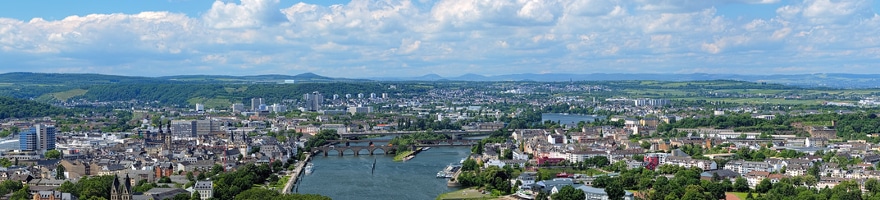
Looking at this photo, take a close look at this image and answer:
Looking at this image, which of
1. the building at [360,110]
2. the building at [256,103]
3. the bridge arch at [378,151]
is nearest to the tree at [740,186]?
the bridge arch at [378,151]

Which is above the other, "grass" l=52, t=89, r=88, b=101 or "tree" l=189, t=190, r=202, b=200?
"tree" l=189, t=190, r=202, b=200

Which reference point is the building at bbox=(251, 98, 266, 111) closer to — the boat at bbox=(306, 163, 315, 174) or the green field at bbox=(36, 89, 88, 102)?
the green field at bbox=(36, 89, 88, 102)

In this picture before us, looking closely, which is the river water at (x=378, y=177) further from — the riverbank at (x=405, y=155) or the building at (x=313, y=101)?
the building at (x=313, y=101)

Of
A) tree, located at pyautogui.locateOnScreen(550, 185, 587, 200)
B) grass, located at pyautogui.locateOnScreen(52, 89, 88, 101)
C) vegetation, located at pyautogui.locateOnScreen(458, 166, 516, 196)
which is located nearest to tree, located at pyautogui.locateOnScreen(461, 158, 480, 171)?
vegetation, located at pyautogui.locateOnScreen(458, 166, 516, 196)

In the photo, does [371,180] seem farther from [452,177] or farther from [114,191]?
[114,191]

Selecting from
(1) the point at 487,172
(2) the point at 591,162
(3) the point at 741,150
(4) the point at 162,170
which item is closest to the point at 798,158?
(3) the point at 741,150
